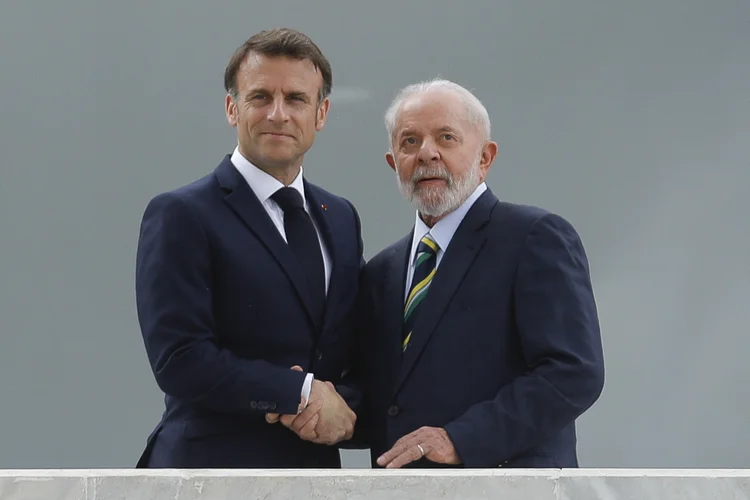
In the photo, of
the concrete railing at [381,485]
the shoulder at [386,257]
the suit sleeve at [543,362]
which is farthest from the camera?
the shoulder at [386,257]

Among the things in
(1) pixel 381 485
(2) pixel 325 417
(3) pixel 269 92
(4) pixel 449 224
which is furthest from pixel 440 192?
(1) pixel 381 485

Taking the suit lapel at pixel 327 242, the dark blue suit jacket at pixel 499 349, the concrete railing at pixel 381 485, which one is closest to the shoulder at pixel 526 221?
the dark blue suit jacket at pixel 499 349

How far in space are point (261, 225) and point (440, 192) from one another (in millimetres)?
357

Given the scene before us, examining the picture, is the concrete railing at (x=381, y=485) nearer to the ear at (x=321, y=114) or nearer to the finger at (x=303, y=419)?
the finger at (x=303, y=419)

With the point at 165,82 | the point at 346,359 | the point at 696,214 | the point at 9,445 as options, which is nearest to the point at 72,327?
the point at 9,445

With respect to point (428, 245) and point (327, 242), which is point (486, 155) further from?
point (327, 242)

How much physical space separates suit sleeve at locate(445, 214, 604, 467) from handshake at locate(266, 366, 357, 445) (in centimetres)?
23

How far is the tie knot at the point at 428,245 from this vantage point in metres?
2.32

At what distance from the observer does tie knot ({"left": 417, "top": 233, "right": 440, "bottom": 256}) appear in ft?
7.62

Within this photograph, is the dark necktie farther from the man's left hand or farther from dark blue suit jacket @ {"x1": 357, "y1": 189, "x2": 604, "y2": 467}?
the man's left hand

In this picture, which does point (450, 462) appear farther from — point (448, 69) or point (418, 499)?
point (448, 69)

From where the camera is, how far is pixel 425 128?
7.66ft

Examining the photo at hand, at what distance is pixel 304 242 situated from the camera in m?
2.33

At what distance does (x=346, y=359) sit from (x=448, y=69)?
2017mm
